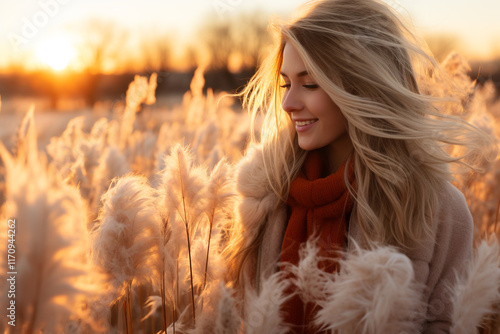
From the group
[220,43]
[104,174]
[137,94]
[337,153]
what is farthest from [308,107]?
[220,43]

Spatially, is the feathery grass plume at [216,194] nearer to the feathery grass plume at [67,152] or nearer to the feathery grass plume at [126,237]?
the feathery grass plume at [126,237]

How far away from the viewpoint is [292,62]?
1.91m

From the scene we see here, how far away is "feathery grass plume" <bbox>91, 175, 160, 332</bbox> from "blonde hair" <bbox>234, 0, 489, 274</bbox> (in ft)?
2.24

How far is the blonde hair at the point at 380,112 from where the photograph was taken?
1779mm

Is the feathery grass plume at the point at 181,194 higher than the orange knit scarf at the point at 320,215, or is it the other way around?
the feathery grass plume at the point at 181,194

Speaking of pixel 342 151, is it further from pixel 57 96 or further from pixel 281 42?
pixel 57 96

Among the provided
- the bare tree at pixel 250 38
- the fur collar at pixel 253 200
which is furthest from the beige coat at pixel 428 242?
the bare tree at pixel 250 38

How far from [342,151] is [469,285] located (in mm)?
963

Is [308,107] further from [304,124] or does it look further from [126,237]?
[126,237]

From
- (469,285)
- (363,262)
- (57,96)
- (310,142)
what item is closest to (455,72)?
(310,142)

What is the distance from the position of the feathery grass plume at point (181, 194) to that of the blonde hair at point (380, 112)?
493 mm

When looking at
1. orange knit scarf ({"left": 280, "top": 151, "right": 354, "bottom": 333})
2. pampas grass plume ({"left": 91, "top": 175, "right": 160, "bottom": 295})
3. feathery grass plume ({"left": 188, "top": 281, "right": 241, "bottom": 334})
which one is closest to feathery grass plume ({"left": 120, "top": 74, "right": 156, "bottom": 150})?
orange knit scarf ({"left": 280, "top": 151, "right": 354, "bottom": 333})

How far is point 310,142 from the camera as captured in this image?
1.90m

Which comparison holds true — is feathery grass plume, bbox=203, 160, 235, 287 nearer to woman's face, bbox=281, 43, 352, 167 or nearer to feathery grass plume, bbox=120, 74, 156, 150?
woman's face, bbox=281, 43, 352, 167
